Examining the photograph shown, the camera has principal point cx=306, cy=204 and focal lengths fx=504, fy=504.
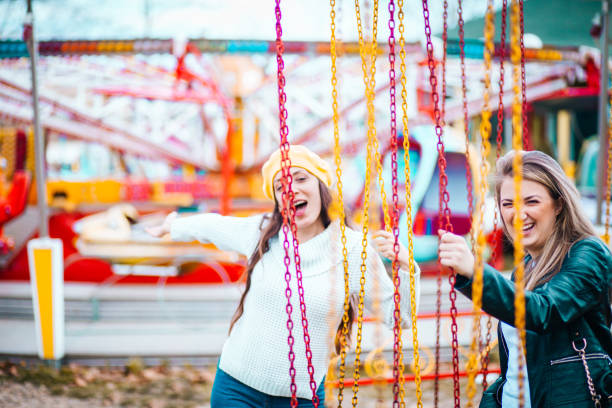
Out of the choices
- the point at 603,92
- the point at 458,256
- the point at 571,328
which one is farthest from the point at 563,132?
the point at 458,256

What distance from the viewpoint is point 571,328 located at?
1237 mm

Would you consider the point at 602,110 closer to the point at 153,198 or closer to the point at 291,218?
the point at 291,218

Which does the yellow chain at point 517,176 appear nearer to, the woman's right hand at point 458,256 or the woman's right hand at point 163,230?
the woman's right hand at point 458,256

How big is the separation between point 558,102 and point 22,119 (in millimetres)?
11078

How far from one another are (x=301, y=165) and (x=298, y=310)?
476 millimetres

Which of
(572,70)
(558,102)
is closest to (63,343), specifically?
(572,70)

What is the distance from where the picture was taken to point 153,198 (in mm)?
9078

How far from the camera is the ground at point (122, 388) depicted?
3434 millimetres

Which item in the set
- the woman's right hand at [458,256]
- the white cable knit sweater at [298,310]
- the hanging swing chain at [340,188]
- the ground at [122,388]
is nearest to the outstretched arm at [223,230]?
the white cable knit sweater at [298,310]

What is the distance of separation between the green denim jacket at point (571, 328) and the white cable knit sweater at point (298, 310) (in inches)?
14.3

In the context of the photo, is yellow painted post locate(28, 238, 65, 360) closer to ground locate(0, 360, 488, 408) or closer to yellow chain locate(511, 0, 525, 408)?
ground locate(0, 360, 488, 408)

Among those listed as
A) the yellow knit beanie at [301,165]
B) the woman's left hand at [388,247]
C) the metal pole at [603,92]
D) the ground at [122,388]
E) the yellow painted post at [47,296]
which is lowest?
the ground at [122,388]

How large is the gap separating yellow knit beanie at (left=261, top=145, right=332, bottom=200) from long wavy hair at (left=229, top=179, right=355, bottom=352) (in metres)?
0.04

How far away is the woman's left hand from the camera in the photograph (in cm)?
138
